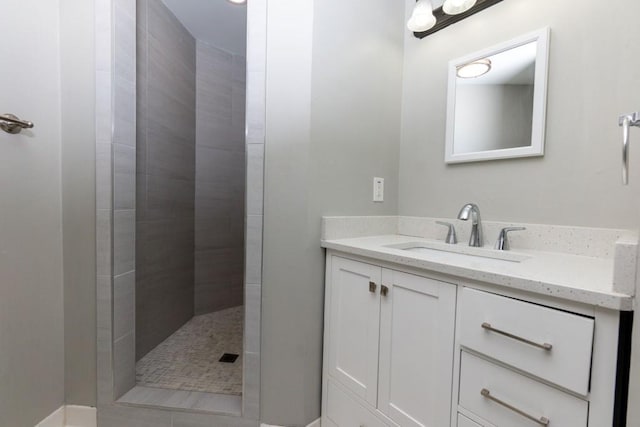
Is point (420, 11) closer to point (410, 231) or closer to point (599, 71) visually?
point (599, 71)

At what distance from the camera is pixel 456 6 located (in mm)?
1292

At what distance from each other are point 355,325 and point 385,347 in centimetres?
16

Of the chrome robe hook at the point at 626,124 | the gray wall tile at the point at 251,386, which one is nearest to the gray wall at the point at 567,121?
the chrome robe hook at the point at 626,124

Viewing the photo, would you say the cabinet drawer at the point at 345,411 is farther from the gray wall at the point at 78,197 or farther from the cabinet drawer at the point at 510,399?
the gray wall at the point at 78,197

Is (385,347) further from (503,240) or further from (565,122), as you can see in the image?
(565,122)

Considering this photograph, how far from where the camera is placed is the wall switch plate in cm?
154

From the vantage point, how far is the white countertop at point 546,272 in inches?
23.5

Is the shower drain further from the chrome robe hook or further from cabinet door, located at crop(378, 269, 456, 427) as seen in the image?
the chrome robe hook

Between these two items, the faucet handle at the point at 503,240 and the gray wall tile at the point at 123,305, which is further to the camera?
the gray wall tile at the point at 123,305

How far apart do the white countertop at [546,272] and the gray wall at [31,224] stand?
1.35 m

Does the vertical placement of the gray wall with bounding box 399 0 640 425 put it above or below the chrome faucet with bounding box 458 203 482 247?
above

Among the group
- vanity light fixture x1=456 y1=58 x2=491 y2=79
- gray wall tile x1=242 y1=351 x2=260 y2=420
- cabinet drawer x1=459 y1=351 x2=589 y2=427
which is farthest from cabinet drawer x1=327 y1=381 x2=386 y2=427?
vanity light fixture x1=456 y1=58 x2=491 y2=79

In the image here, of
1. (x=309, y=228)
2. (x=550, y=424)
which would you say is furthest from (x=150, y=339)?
(x=550, y=424)

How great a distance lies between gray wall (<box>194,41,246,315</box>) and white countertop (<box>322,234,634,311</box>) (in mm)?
1873
